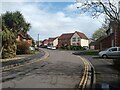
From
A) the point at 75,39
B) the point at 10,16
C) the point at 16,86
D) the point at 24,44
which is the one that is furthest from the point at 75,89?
the point at 75,39

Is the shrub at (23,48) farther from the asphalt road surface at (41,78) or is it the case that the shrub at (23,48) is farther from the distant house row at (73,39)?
the distant house row at (73,39)

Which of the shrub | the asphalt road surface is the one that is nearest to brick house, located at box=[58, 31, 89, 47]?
the shrub

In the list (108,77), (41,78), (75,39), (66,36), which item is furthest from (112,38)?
(66,36)

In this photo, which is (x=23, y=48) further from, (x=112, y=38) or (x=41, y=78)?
(x=41, y=78)

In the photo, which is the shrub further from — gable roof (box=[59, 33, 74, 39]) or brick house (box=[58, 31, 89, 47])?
gable roof (box=[59, 33, 74, 39])

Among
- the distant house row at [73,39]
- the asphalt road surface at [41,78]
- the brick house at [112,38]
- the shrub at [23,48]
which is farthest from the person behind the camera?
the distant house row at [73,39]

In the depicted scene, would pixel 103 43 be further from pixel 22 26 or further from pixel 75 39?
pixel 75 39


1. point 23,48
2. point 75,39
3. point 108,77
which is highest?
point 75,39

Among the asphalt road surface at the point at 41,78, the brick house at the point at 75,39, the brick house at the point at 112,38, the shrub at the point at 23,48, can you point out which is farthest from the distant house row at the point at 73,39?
the asphalt road surface at the point at 41,78

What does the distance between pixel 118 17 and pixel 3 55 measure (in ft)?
70.1

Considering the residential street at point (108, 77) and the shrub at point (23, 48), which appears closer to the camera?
the residential street at point (108, 77)

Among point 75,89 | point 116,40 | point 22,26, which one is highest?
point 22,26

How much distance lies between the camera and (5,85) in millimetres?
12602

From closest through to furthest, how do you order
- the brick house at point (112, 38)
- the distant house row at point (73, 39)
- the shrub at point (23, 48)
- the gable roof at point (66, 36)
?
the brick house at point (112, 38) < the shrub at point (23, 48) < the distant house row at point (73, 39) < the gable roof at point (66, 36)
